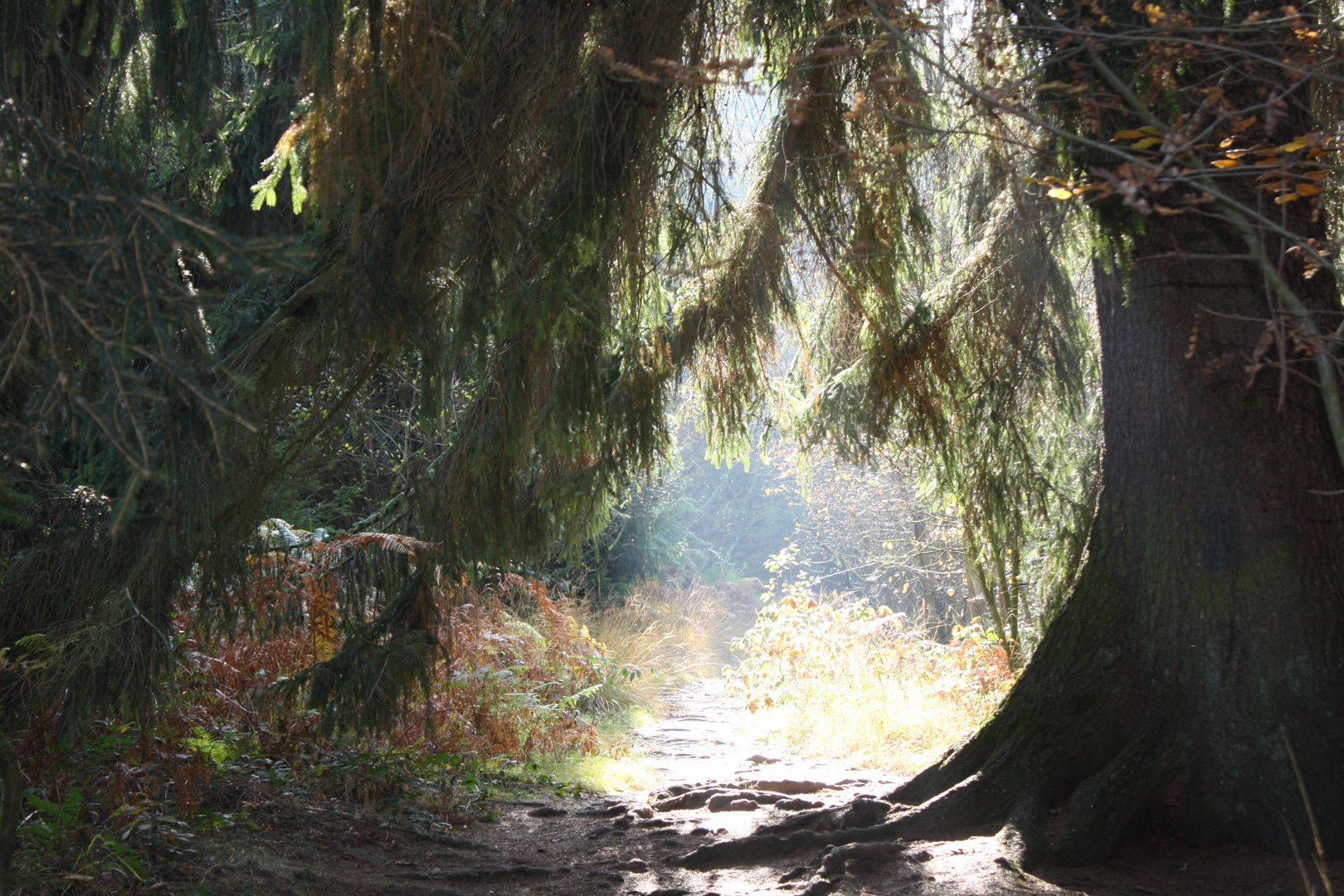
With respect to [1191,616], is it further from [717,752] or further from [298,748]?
[717,752]

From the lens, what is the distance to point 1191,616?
3.21 metres

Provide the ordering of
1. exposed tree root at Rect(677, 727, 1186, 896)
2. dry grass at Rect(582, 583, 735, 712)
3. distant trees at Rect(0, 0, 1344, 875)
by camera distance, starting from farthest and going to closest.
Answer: dry grass at Rect(582, 583, 735, 712)
exposed tree root at Rect(677, 727, 1186, 896)
distant trees at Rect(0, 0, 1344, 875)

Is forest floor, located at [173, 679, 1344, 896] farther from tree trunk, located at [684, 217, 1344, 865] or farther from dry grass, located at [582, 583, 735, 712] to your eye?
dry grass, located at [582, 583, 735, 712]

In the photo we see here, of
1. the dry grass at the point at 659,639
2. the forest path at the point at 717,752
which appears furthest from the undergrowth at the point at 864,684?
the dry grass at the point at 659,639

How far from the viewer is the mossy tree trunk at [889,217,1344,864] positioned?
3.01 meters

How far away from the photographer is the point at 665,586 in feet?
57.2

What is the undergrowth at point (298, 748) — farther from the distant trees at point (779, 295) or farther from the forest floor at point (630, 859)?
the distant trees at point (779, 295)

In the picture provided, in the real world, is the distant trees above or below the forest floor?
above

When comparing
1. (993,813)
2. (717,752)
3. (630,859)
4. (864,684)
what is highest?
(993,813)

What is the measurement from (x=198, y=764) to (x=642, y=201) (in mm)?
2821

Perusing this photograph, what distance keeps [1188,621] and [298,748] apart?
4157 mm

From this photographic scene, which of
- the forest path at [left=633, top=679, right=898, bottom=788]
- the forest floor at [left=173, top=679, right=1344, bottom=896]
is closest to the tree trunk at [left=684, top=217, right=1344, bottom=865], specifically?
the forest floor at [left=173, top=679, right=1344, bottom=896]

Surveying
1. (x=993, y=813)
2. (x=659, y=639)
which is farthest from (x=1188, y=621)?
(x=659, y=639)

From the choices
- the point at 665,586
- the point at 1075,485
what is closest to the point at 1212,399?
the point at 1075,485
